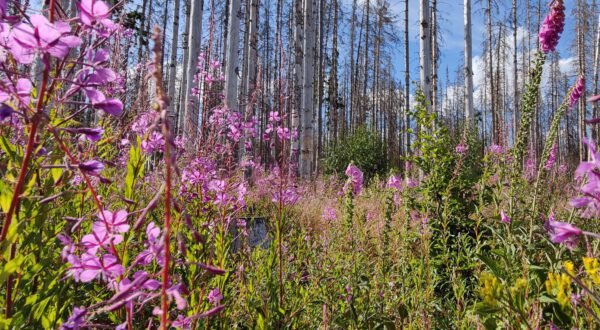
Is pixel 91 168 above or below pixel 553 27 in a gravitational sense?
below

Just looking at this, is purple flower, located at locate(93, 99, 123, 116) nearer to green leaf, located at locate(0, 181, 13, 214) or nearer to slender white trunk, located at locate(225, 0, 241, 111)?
green leaf, located at locate(0, 181, 13, 214)

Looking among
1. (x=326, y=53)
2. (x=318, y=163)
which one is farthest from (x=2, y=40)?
(x=326, y=53)

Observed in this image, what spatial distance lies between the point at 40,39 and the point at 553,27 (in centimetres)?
238

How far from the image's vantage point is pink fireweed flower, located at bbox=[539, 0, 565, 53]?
6.60 feet

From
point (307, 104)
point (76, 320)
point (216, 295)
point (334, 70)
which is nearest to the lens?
point (76, 320)

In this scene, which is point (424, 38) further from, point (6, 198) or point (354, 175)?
point (6, 198)

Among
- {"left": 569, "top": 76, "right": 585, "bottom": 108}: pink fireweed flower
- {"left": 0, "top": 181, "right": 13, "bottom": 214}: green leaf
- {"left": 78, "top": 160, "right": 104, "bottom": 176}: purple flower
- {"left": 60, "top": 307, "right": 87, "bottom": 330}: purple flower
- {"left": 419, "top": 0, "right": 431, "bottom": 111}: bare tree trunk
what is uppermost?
{"left": 419, "top": 0, "right": 431, "bottom": 111}: bare tree trunk

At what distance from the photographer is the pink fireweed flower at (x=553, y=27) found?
201 centimetres

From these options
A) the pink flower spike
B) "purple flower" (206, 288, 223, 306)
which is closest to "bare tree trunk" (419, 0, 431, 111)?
the pink flower spike

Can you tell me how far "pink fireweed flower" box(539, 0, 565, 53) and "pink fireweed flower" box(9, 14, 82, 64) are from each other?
2.28 meters

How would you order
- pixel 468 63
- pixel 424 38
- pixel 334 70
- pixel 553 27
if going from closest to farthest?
pixel 553 27 < pixel 424 38 < pixel 468 63 < pixel 334 70

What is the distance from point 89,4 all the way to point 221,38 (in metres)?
19.1

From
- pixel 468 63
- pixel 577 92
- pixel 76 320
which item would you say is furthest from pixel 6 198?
pixel 468 63

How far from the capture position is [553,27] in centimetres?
207
